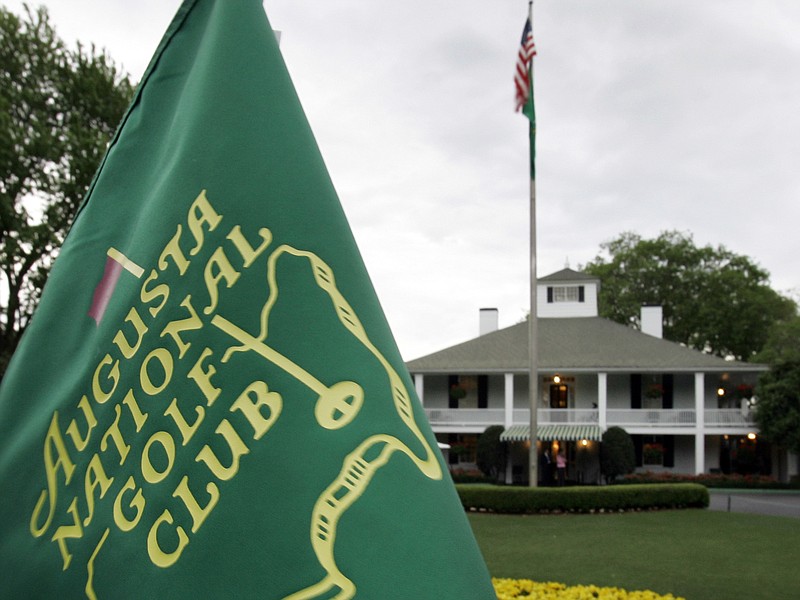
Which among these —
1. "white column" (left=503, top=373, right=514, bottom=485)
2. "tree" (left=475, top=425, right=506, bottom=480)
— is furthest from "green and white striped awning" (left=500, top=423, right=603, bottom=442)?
"white column" (left=503, top=373, right=514, bottom=485)

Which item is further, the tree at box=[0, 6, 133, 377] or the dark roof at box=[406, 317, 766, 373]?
the dark roof at box=[406, 317, 766, 373]

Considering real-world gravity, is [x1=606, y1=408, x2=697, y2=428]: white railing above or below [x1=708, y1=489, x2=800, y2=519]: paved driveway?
above

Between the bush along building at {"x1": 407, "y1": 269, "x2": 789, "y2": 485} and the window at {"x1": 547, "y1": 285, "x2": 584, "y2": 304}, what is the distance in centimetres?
155

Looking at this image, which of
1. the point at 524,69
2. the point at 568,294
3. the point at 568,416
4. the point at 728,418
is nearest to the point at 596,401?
the point at 568,416

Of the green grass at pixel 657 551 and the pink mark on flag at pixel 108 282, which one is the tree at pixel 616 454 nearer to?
the green grass at pixel 657 551

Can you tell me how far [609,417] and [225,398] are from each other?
3363 cm

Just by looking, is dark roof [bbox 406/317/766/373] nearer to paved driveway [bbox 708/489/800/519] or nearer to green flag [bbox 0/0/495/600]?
paved driveway [bbox 708/489/800/519]

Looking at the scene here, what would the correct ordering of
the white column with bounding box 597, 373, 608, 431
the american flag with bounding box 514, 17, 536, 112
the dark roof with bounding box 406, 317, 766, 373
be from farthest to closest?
the dark roof with bounding box 406, 317, 766, 373 < the white column with bounding box 597, 373, 608, 431 < the american flag with bounding box 514, 17, 536, 112

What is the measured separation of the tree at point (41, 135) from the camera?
21.5 meters

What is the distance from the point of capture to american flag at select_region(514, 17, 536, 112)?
17125 mm

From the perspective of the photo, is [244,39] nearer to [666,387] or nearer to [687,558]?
[687,558]

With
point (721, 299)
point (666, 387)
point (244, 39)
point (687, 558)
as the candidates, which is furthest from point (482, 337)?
point (244, 39)

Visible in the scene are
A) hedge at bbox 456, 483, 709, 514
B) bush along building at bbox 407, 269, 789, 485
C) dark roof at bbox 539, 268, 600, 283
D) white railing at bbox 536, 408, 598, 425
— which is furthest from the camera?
dark roof at bbox 539, 268, 600, 283

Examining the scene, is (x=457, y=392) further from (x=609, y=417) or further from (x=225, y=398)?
(x=225, y=398)
